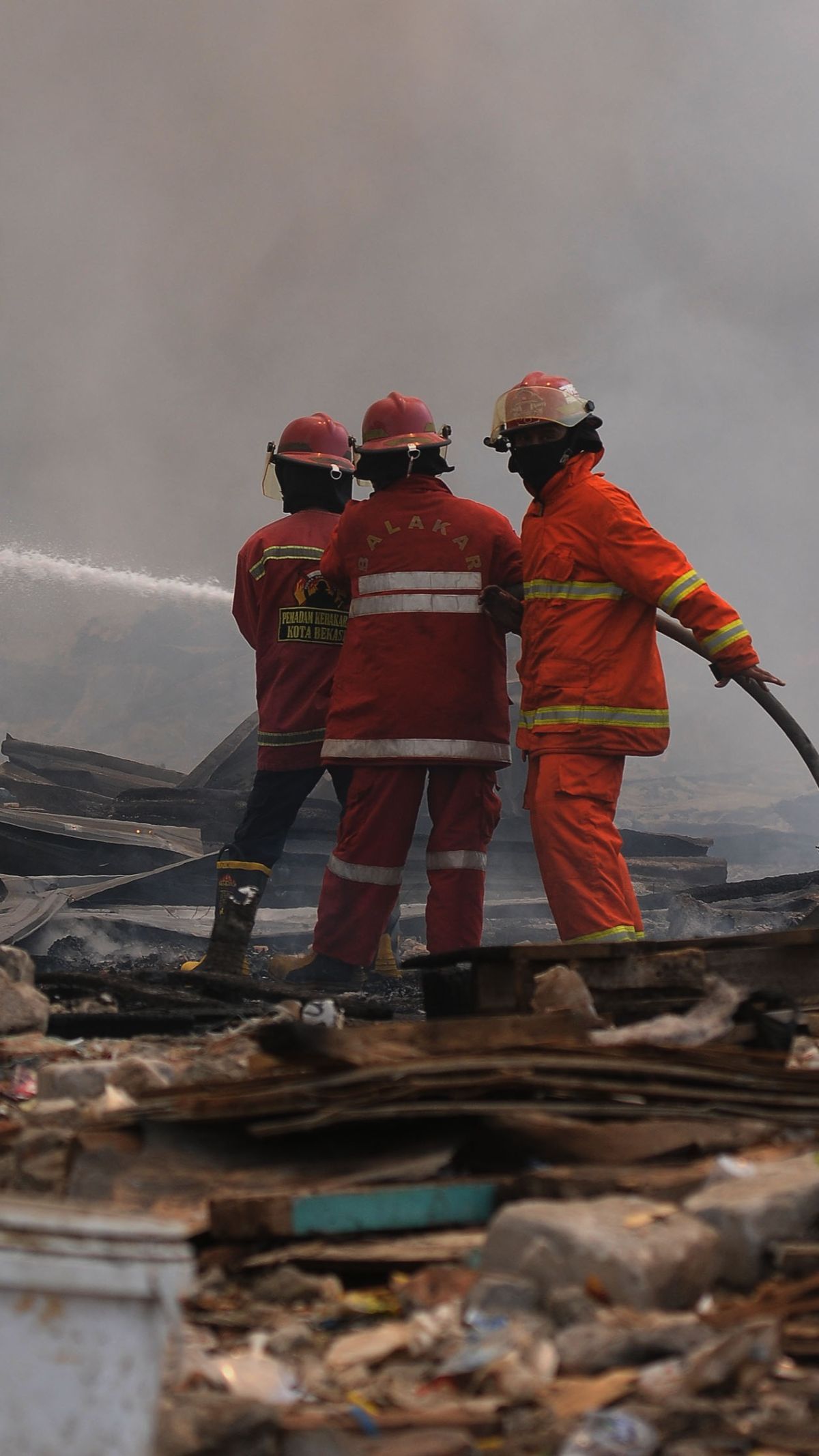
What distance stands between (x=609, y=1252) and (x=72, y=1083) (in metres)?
1.42

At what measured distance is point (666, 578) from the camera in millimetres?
4633

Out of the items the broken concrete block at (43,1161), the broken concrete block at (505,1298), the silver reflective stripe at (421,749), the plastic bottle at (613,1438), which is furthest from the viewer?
the silver reflective stripe at (421,749)

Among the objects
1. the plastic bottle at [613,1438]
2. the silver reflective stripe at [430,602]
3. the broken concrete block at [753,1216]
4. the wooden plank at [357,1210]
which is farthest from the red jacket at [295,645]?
the plastic bottle at [613,1438]

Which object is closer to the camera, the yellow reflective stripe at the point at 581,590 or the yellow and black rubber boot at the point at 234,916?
the yellow reflective stripe at the point at 581,590

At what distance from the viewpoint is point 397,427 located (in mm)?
5465

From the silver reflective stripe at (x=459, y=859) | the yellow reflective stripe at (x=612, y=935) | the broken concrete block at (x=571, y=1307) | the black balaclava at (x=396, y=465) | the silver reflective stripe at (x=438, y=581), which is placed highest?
the black balaclava at (x=396, y=465)

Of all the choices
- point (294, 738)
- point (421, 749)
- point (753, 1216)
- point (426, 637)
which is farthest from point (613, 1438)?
point (294, 738)

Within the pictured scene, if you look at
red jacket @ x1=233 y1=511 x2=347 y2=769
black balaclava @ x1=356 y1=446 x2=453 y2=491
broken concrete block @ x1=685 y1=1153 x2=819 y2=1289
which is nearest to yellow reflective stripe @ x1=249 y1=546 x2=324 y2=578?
red jacket @ x1=233 y1=511 x2=347 y2=769

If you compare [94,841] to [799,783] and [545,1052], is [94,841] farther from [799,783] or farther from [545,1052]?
[799,783]

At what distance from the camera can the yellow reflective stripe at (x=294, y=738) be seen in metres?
5.84

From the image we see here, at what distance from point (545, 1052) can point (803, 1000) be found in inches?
52.9

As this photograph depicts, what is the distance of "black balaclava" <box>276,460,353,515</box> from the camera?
6070 millimetres

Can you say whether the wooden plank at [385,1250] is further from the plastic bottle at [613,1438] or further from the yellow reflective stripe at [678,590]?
the yellow reflective stripe at [678,590]

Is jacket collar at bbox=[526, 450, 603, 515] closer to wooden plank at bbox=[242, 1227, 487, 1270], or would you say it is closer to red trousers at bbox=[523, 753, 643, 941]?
red trousers at bbox=[523, 753, 643, 941]
